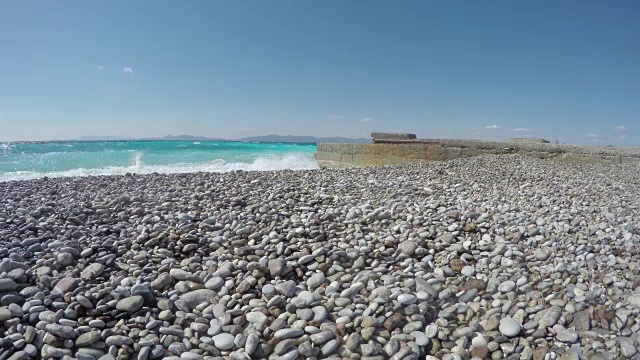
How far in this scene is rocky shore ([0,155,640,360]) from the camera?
5.97 ft

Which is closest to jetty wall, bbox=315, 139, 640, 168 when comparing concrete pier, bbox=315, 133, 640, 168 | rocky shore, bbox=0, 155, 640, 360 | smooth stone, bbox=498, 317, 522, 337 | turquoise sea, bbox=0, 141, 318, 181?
concrete pier, bbox=315, 133, 640, 168

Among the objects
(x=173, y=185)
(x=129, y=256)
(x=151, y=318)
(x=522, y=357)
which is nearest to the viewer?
(x=522, y=357)

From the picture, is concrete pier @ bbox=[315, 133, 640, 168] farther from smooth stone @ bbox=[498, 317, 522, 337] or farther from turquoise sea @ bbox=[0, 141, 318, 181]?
smooth stone @ bbox=[498, 317, 522, 337]

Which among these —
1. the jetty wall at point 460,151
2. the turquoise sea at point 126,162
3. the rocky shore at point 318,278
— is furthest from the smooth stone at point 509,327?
the turquoise sea at point 126,162

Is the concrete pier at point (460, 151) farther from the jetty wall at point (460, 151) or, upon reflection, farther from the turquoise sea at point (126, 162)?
the turquoise sea at point (126, 162)

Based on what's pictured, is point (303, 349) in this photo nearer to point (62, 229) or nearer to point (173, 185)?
point (62, 229)

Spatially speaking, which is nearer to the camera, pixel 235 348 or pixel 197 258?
pixel 235 348

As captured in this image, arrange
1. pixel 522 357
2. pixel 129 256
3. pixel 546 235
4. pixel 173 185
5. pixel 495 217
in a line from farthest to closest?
pixel 173 185 < pixel 495 217 < pixel 546 235 < pixel 129 256 < pixel 522 357

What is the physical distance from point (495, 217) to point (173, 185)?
4.25 meters

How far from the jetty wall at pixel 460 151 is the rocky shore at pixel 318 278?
510cm

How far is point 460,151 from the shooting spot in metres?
9.15

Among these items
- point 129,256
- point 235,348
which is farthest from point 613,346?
point 129,256

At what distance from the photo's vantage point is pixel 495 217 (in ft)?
11.2

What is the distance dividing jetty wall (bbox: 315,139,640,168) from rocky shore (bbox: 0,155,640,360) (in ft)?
16.7
